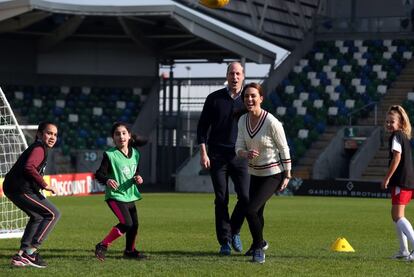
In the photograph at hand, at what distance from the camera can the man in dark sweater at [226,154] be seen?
12383mm

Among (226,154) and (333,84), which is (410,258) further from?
(333,84)

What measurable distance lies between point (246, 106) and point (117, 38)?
126 ft

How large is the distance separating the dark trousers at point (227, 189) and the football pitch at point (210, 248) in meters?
0.39

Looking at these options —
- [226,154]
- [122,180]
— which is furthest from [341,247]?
[122,180]

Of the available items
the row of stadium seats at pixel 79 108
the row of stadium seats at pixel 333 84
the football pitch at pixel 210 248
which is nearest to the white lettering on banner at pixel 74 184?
the row of stadium seats at pixel 79 108

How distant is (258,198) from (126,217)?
153 centimetres

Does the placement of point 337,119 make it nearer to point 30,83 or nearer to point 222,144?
point 30,83

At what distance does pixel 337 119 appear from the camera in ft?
141

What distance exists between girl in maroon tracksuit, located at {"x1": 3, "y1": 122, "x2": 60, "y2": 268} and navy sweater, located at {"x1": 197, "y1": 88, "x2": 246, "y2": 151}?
2.18m

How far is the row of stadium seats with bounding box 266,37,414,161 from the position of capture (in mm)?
43281

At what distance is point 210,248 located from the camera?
1317cm

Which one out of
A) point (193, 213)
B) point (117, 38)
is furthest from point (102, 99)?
point (193, 213)

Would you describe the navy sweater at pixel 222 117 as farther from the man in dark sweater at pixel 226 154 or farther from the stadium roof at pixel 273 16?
the stadium roof at pixel 273 16

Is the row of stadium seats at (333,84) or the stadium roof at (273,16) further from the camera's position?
the stadium roof at (273,16)
